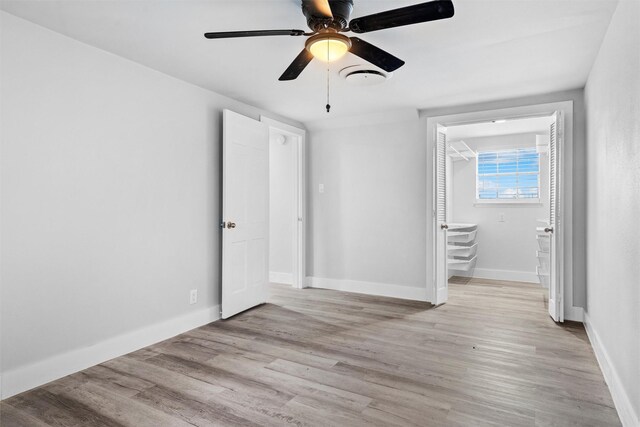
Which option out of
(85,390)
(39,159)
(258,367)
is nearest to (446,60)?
(258,367)

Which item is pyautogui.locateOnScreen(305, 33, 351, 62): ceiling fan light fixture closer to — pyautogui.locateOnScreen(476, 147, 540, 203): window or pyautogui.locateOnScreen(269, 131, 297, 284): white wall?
pyautogui.locateOnScreen(269, 131, 297, 284): white wall

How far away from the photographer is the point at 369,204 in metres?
4.86

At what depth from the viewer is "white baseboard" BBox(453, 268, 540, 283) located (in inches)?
220

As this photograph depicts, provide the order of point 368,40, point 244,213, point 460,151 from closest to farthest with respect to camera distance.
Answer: point 368,40 → point 244,213 → point 460,151

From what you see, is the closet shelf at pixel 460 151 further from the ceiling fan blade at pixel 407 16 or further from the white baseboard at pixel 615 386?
the ceiling fan blade at pixel 407 16

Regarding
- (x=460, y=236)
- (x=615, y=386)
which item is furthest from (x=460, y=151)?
(x=615, y=386)

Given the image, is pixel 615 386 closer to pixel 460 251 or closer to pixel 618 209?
pixel 618 209

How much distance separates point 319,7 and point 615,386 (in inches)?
105

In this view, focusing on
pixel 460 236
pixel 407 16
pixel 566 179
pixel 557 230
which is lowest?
pixel 460 236

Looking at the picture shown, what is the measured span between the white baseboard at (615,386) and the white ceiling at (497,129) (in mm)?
3040

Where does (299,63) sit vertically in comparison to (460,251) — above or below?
above

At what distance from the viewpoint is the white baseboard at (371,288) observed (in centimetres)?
452

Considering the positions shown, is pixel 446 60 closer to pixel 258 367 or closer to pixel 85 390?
pixel 258 367

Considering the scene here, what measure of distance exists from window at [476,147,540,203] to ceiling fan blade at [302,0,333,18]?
4.87 meters
